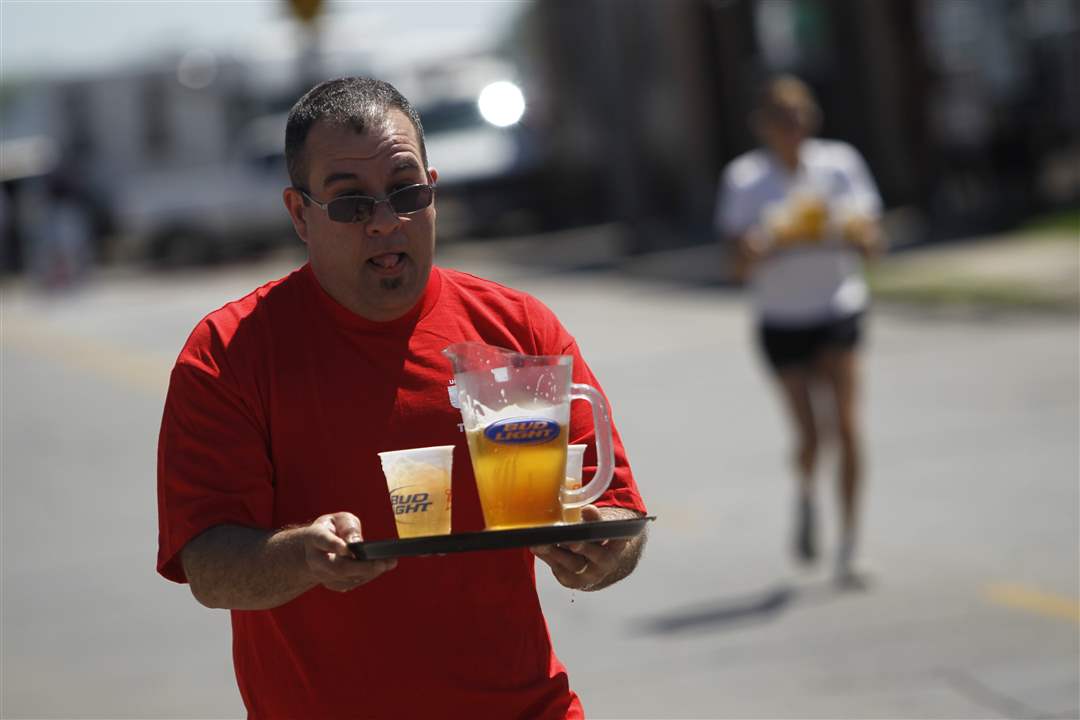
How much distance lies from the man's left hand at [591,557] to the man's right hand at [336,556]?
0.28 meters

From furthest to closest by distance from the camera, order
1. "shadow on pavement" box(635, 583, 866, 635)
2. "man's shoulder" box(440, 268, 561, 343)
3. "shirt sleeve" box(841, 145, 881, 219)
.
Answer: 1. "shirt sleeve" box(841, 145, 881, 219)
2. "shadow on pavement" box(635, 583, 866, 635)
3. "man's shoulder" box(440, 268, 561, 343)

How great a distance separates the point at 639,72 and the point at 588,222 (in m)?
2.87

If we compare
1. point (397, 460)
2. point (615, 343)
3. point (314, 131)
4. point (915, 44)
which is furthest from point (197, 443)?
point (915, 44)

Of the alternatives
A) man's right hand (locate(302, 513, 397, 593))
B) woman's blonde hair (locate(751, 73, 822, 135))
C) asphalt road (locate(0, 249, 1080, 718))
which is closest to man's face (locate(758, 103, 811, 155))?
woman's blonde hair (locate(751, 73, 822, 135))

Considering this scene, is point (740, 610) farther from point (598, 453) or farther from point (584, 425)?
point (598, 453)

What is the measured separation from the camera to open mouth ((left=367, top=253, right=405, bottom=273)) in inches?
118

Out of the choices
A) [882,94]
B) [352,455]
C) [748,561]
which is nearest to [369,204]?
[352,455]

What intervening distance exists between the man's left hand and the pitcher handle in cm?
2

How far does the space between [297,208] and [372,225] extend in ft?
0.81

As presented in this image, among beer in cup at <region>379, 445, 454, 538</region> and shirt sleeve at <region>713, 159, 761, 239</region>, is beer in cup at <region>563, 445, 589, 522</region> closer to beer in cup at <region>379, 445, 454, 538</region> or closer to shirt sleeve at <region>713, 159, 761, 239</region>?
beer in cup at <region>379, 445, 454, 538</region>

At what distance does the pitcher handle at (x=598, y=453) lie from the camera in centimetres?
287

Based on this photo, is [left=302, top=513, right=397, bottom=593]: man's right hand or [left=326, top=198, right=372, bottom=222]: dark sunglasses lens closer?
[left=302, top=513, right=397, bottom=593]: man's right hand

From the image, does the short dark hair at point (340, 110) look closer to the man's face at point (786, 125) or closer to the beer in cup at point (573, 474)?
the beer in cup at point (573, 474)

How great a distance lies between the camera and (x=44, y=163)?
1476 inches
